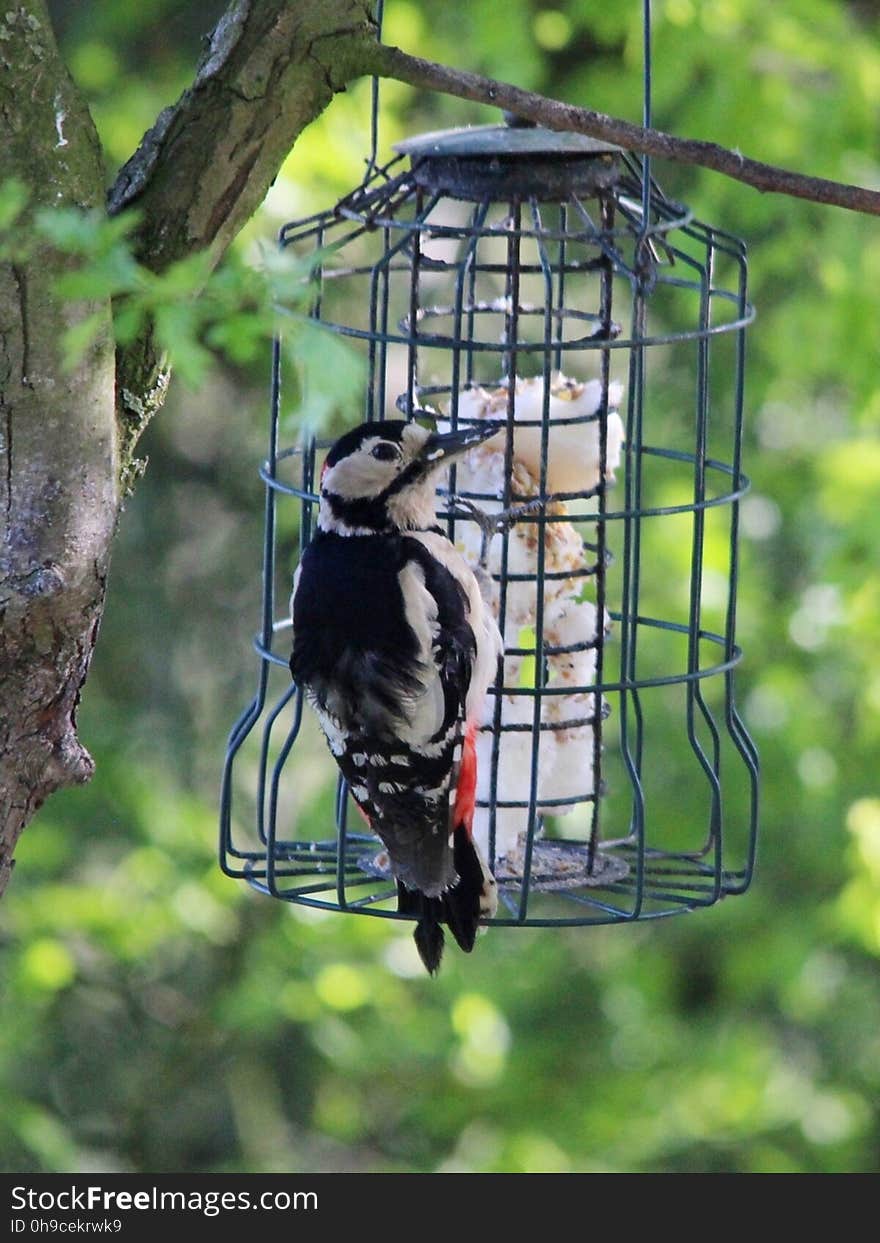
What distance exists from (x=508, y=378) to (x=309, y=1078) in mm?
4710

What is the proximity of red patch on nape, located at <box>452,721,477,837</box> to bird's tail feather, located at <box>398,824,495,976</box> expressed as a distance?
0.03 m

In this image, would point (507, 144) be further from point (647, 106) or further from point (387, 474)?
point (387, 474)

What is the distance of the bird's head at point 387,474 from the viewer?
3.23 metres

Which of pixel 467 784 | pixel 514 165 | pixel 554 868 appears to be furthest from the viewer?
pixel 554 868

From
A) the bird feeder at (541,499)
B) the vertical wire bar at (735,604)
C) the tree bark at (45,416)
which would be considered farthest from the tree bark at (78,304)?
the vertical wire bar at (735,604)

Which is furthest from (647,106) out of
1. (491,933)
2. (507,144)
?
(491,933)

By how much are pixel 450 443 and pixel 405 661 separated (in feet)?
1.43

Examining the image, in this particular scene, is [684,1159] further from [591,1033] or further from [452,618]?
A: [452,618]

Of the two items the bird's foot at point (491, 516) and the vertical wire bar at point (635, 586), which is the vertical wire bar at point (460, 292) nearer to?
the bird's foot at point (491, 516)

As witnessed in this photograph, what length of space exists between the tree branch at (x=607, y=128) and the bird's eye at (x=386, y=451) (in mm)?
689

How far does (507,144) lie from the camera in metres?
3.15

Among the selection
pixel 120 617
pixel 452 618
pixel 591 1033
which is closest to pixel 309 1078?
pixel 591 1033

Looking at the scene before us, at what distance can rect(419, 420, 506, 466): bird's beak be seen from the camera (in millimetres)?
3207

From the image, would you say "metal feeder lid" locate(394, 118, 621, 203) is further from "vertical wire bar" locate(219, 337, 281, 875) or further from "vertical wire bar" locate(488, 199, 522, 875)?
"vertical wire bar" locate(219, 337, 281, 875)
